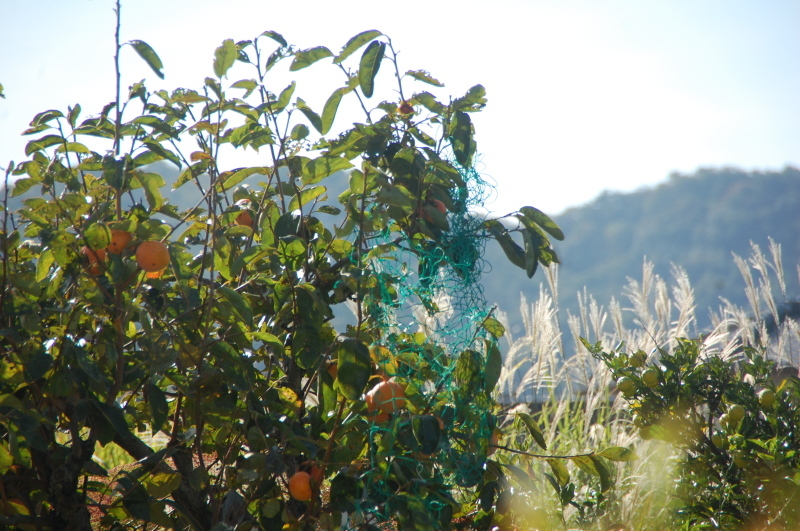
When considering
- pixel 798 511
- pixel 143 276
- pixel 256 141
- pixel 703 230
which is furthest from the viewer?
pixel 703 230

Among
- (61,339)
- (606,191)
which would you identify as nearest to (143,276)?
(61,339)

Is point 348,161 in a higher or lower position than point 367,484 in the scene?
higher

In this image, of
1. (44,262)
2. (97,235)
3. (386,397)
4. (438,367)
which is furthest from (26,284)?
(438,367)

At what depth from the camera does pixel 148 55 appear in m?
1.14

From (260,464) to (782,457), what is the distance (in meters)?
1.19

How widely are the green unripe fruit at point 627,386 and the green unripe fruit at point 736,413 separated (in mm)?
232

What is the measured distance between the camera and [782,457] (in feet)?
4.86

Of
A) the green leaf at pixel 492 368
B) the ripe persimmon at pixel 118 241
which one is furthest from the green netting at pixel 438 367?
the ripe persimmon at pixel 118 241

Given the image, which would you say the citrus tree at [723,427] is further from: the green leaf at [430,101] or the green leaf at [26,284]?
the green leaf at [26,284]

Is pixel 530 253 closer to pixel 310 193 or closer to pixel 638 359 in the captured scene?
pixel 310 193

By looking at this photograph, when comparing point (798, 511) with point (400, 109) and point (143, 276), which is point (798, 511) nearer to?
point (400, 109)

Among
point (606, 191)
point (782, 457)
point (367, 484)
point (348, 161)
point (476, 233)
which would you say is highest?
point (606, 191)

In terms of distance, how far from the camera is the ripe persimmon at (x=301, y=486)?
1.17 meters

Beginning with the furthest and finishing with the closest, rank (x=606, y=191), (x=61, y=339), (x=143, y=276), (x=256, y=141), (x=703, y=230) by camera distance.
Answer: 1. (x=606, y=191)
2. (x=703, y=230)
3. (x=256, y=141)
4. (x=143, y=276)
5. (x=61, y=339)
